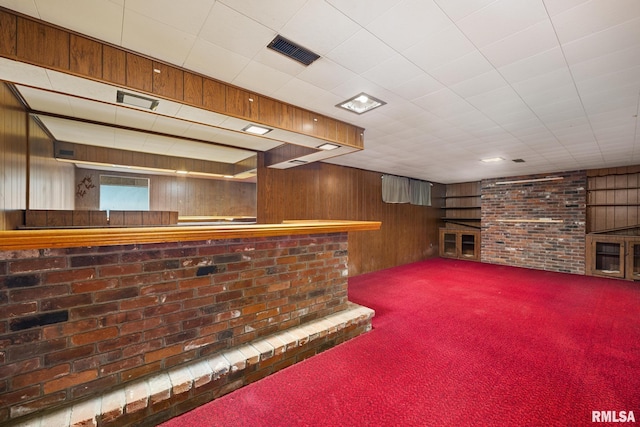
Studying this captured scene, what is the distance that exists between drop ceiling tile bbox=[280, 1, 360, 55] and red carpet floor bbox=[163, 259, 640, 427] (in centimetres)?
233

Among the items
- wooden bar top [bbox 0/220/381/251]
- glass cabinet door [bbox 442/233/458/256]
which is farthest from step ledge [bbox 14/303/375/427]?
glass cabinet door [bbox 442/233/458/256]

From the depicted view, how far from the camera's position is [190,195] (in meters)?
3.88

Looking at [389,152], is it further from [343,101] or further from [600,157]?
[600,157]

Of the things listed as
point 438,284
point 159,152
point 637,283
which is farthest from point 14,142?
point 637,283

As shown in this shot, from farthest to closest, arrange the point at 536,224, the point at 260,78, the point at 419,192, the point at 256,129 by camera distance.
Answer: the point at 419,192, the point at 536,224, the point at 256,129, the point at 260,78

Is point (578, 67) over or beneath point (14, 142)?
over

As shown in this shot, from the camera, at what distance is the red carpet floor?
168 cm

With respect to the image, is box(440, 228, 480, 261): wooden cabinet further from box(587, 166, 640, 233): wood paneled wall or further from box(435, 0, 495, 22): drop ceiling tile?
box(435, 0, 495, 22): drop ceiling tile

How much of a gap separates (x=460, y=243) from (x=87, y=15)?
8.42 m

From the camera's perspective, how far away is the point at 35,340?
4.53ft

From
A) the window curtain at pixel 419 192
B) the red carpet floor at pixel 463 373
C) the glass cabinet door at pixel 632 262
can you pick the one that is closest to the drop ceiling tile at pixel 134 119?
the red carpet floor at pixel 463 373

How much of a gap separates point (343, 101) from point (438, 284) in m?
3.89

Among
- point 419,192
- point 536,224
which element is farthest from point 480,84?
point 536,224

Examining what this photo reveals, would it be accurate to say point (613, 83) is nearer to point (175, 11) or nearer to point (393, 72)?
point (393, 72)
